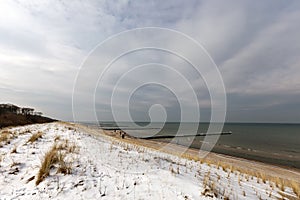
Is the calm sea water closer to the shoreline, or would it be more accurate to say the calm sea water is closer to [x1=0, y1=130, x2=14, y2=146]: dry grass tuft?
the shoreline

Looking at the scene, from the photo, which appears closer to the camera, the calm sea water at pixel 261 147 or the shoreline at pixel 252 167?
the shoreline at pixel 252 167

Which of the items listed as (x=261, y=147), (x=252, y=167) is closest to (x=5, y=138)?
(x=252, y=167)

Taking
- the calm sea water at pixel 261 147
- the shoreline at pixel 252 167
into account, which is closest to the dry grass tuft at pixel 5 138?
the shoreline at pixel 252 167

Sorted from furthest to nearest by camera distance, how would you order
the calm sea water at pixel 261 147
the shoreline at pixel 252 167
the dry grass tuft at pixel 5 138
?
the calm sea water at pixel 261 147 → the shoreline at pixel 252 167 → the dry grass tuft at pixel 5 138

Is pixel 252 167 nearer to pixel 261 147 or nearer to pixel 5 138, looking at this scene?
pixel 261 147

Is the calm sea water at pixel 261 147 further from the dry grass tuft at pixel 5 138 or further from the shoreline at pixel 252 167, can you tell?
the dry grass tuft at pixel 5 138

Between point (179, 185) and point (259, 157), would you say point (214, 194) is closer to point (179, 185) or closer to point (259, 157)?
point (179, 185)

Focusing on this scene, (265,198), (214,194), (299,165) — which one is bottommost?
(299,165)

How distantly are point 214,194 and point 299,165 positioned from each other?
1255 inches

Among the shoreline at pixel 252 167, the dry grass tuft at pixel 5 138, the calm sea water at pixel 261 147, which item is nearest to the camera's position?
the dry grass tuft at pixel 5 138

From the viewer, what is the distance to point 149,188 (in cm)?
434

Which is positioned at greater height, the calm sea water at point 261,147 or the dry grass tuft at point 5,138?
the dry grass tuft at point 5,138

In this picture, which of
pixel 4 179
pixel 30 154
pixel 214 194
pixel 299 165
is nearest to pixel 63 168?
pixel 4 179

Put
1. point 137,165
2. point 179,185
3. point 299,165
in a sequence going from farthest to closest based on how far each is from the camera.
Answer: point 299,165, point 137,165, point 179,185
